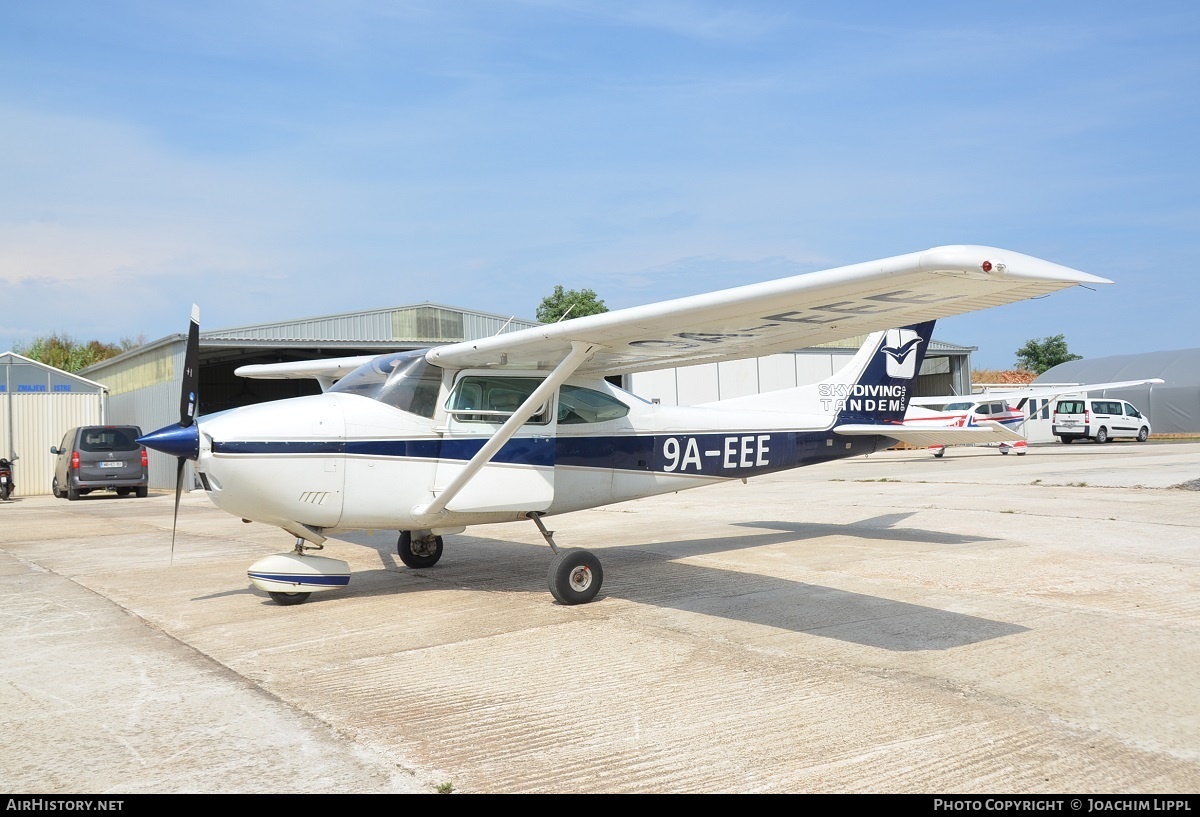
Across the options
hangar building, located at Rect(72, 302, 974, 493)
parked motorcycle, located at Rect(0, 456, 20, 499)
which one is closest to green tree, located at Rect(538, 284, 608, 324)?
hangar building, located at Rect(72, 302, 974, 493)

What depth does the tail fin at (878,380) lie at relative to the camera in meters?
10.2

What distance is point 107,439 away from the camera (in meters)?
22.7

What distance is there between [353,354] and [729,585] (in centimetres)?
2214

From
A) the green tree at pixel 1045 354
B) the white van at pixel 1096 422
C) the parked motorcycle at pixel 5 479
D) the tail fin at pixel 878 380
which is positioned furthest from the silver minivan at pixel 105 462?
the green tree at pixel 1045 354

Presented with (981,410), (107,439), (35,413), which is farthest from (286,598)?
(981,410)

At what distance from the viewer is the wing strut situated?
6973 millimetres

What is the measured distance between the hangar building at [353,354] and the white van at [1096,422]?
4149 millimetres

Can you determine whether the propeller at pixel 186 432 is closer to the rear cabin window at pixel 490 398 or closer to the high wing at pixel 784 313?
the high wing at pixel 784 313

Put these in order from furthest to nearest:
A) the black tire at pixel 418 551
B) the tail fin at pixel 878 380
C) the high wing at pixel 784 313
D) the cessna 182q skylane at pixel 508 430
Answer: the tail fin at pixel 878 380 < the black tire at pixel 418 551 < the cessna 182q skylane at pixel 508 430 < the high wing at pixel 784 313

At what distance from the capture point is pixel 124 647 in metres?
5.90

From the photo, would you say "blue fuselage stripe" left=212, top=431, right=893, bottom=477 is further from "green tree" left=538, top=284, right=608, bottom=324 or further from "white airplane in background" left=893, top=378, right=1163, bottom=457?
"green tree" left=538, top=284, right=608, bottom=324

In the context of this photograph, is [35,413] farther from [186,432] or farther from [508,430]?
[508,430]

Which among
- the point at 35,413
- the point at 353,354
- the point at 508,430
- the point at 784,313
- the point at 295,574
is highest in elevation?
the point at 353,354

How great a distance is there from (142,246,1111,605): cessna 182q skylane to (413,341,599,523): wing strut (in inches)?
0.5
